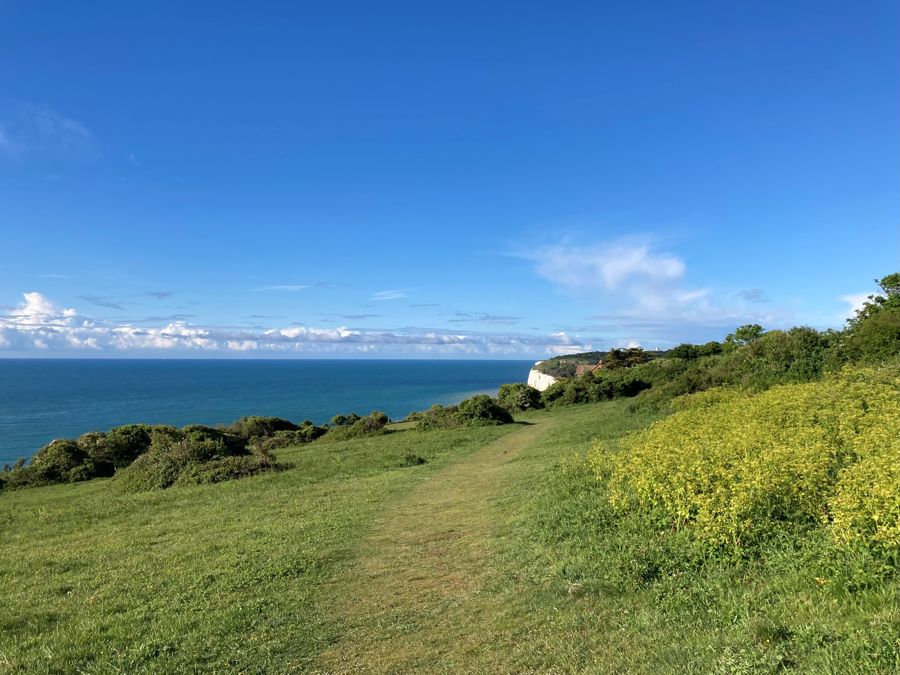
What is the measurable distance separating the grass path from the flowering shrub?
319 cm

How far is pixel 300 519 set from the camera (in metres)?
15.6

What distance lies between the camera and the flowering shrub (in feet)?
20.4

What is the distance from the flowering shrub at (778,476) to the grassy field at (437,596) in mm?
470

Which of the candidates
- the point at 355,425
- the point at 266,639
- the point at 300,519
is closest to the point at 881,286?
the point at 355,425

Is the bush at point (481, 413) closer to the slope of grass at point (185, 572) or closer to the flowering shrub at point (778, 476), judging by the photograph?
the slope of grass at point (185, 572)

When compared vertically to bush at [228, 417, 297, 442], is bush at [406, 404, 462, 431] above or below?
above

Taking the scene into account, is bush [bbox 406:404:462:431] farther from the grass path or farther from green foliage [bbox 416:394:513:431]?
the grass path

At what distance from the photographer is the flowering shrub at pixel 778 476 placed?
20.4 feet

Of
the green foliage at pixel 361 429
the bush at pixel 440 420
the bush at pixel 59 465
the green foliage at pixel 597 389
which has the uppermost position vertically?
the green foliage at pixel 597 389

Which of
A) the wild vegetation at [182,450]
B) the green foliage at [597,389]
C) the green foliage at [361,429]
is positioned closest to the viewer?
the wild vegetation at [182,450]

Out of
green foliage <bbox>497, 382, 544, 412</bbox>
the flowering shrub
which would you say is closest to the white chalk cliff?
green foliage <bbox>497, 382, 544, 412</bbox>

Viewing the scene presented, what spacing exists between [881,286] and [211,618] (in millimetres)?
53542

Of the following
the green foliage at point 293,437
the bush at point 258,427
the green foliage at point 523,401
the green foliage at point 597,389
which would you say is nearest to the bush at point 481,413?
the green foliage at point 523,401

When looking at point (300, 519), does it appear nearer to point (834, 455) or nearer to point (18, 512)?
point (834, 455)
